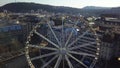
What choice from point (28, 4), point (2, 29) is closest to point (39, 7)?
point (28, 4)

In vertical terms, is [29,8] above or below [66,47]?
below

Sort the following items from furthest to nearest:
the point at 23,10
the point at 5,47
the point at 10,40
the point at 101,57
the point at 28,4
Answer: the point at 28,4 < the point at 23,10 < the point at 10,40 < the point at 5,47 < the point at 101,57

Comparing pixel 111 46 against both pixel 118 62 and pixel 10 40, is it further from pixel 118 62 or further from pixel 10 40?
pixel 10 40

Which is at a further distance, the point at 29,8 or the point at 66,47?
the point at 29,8

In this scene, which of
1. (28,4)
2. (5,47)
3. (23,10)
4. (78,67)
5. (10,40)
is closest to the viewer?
(78,67)

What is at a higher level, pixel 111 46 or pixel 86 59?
pixel 111 46

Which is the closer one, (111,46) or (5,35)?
(111,46)

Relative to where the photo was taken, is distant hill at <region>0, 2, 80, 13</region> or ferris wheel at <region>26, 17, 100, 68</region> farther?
distant hill at <region>0, 2, 80, 13</region>

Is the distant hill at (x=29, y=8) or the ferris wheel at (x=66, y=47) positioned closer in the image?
the ferris wheel at (x=66, y=47)
